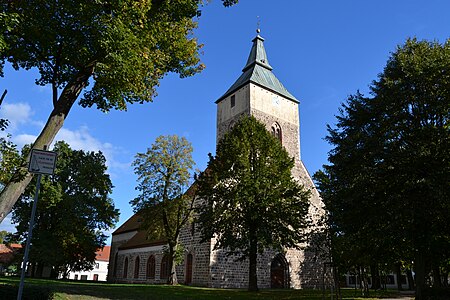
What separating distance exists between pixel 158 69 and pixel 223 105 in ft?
91.2

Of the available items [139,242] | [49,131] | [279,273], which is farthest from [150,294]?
[139,242]

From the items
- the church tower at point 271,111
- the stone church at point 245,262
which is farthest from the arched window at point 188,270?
the church tower at point 271,111

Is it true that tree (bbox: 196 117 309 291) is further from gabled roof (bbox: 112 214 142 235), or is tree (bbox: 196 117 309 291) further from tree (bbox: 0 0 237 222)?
gabled roof (bbox: 112 214 142 235)

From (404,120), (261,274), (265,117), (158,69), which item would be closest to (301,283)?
(261,274)

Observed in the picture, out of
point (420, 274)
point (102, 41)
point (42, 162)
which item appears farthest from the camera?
point (420, 274)

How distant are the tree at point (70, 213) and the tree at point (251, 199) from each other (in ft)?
55.7

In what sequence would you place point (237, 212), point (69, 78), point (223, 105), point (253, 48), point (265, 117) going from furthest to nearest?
point (253, 48), point (223, 105), point (265, 117), point (237, 212), point (69, 78)

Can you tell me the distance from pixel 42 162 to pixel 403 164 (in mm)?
13346

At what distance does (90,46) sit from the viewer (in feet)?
35.3

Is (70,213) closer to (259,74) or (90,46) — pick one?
(259,74)

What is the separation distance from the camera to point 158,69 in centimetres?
1224

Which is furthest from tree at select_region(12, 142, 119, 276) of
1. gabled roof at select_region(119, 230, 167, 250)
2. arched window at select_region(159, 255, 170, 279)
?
arched window at select_region(159, 255, 170, 279)

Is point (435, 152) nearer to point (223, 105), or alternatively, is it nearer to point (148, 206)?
point (148, 206)

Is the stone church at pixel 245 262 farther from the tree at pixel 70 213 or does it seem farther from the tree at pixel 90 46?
the tree at pixel 90 46
